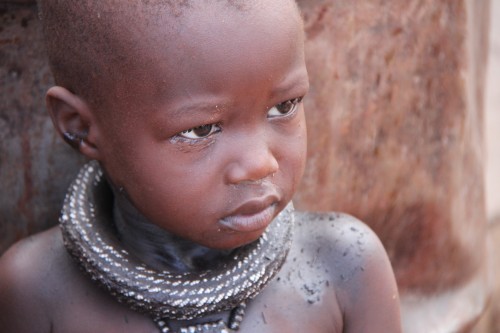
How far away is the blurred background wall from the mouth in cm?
52

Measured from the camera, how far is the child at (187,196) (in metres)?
1.43

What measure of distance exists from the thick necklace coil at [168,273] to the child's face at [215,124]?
93mm

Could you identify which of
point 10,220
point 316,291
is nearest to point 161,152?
point 316,291

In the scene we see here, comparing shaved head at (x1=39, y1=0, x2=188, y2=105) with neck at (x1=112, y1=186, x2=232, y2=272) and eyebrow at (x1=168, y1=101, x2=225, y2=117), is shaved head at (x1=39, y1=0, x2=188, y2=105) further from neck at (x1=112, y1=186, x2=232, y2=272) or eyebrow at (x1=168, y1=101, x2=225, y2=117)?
neck at (x1=112, y1=186, x2=232, y2=272)

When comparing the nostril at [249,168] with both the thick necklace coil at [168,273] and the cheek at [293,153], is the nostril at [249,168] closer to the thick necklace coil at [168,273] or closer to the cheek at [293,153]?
the cheek at [293,153]

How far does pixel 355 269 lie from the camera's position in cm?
177

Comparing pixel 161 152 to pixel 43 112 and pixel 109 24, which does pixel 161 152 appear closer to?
pixel 109 24

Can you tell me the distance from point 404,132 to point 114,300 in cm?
75

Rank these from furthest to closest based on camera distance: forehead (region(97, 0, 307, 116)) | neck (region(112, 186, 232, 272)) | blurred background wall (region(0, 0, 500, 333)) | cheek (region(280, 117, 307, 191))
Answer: blurred background wall (region(0, 0, 500, 333))
neck (region(112, 186, 232, 272))
cheek (region(280, 117, 307, 191))
forehead (region(97, 0, 307, 116))

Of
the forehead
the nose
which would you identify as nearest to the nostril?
the nose

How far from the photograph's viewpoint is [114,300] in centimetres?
169

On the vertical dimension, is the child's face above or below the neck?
above

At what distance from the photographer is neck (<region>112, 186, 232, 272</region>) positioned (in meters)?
1.71

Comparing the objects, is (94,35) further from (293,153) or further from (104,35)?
(293,153)
